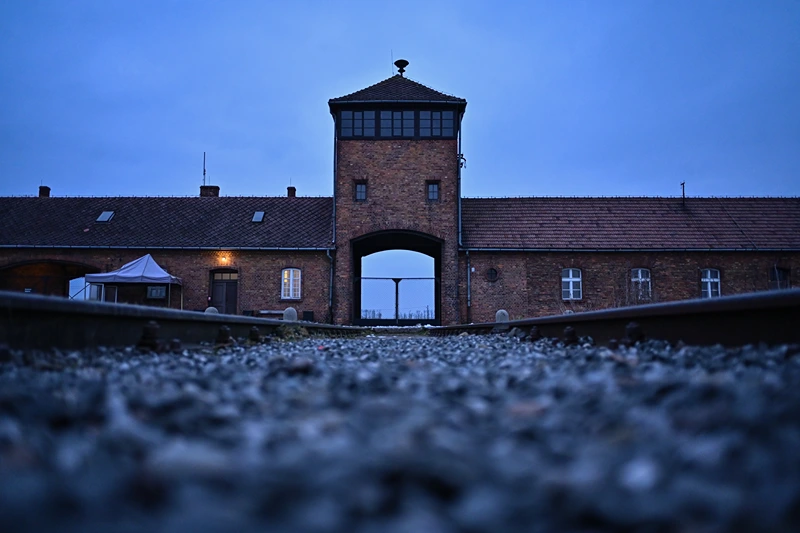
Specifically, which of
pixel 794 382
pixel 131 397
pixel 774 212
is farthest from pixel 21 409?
pixel 774 212

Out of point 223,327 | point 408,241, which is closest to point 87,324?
point 223,327

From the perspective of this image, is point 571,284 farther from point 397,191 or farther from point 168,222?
point 168,222

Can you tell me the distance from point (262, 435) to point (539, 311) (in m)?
25.8

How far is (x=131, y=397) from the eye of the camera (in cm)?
218

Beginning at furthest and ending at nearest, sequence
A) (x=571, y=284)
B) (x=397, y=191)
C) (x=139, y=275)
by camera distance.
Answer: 1. (x=571, y=284)
2. (x=397, y=191)
3. (x=139, y=275)

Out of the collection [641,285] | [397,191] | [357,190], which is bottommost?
[641,285]

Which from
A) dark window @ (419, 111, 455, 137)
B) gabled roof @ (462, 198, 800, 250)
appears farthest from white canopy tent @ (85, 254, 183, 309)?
gabled roof @ (462, 198, 800, 250)

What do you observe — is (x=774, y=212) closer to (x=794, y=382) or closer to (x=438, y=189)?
(x=438, y=189)

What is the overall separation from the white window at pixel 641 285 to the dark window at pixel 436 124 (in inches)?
416

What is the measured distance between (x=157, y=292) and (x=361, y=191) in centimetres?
1002

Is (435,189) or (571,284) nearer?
(435,189)

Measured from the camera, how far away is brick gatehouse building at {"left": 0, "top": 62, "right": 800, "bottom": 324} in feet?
86.5

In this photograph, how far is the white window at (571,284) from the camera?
26.8 meters

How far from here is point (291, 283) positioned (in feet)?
87.6
